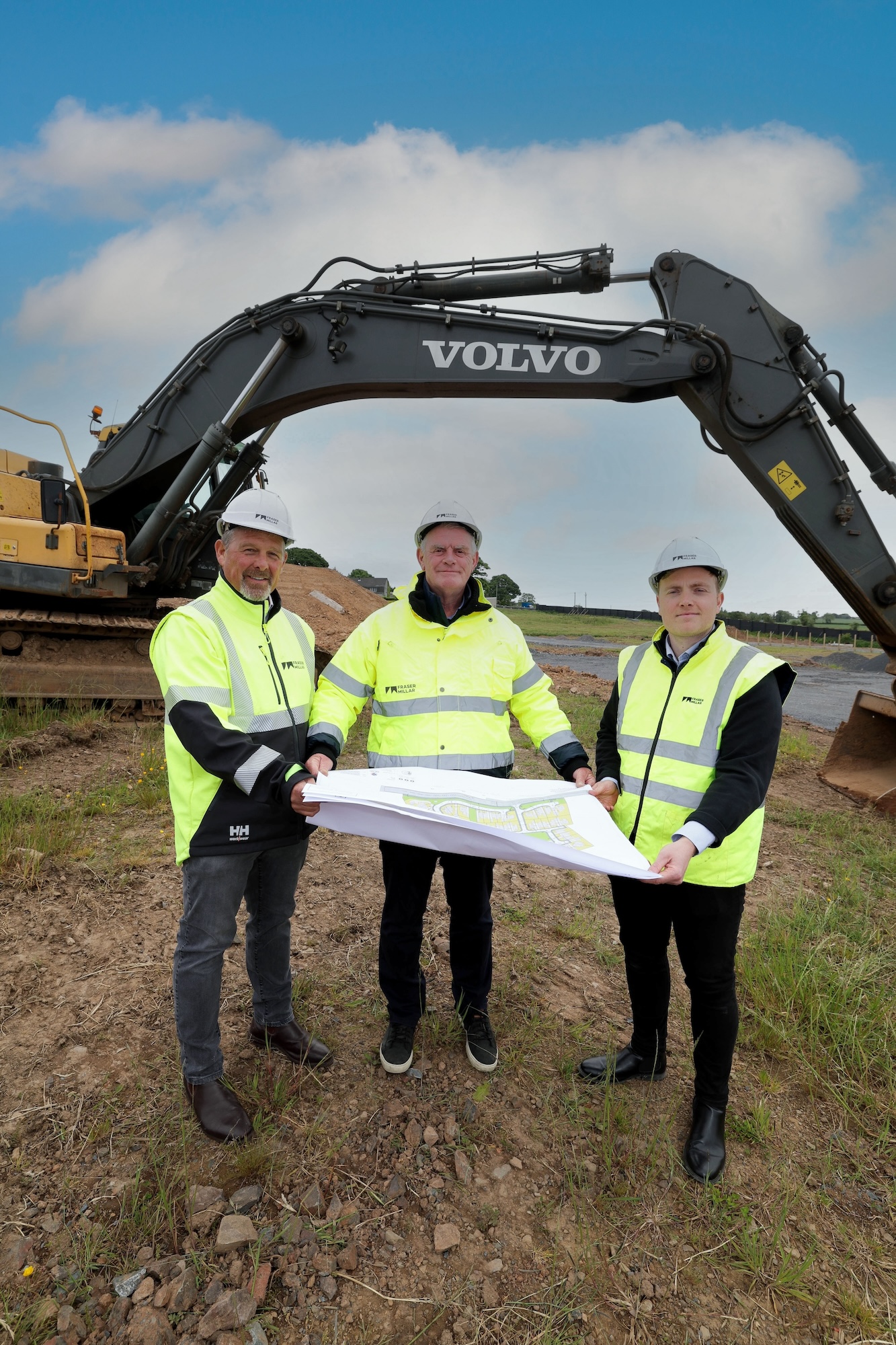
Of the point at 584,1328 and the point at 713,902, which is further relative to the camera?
the point at 713,902

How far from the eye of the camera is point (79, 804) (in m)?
5.12

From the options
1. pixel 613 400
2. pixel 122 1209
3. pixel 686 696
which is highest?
pixel 613 400

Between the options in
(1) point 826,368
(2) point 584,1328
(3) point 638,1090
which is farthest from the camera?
(1) point 826,368

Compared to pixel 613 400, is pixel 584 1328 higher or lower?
lower

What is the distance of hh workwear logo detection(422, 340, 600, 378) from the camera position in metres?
6.03

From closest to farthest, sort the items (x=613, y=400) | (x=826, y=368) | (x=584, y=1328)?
(x=584, y=1328) → (x=826, y=368) → (x=613, y=400)

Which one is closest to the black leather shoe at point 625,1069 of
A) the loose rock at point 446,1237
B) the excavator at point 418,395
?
the loose rock at point 446,1237

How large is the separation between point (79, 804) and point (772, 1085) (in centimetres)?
482

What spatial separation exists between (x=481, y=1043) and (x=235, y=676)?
1.84 meters

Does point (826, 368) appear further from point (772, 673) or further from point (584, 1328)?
point (584, 1328)

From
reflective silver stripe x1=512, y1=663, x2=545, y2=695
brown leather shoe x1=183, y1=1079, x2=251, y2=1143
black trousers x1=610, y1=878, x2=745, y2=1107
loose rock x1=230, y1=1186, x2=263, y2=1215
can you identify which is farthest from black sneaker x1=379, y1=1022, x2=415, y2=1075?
reflective silver stripe x1=512, y1=663, x2=545, y2=695

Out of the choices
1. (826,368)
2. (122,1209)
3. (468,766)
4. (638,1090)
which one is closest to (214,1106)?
(122,1209)

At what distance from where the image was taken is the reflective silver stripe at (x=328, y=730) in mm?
2498

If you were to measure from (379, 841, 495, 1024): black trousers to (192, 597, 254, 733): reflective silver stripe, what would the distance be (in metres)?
0.73
